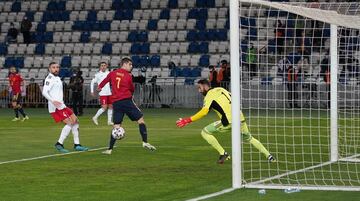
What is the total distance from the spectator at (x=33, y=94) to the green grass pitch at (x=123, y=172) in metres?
17.3

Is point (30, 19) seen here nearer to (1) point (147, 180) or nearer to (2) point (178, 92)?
(2) point (178, 92)

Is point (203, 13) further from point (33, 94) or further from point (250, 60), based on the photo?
point (250, 60)

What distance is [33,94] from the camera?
4434 cm

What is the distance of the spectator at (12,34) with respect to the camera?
51781 millimetres

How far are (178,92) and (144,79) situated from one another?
168 cm

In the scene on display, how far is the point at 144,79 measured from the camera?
1722 inches

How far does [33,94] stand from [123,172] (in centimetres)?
2870

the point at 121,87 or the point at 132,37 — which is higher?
the point at 132,37

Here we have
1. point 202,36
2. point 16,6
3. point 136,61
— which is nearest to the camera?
point 136,61

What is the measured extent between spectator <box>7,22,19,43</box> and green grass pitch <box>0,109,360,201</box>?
83.8 feet

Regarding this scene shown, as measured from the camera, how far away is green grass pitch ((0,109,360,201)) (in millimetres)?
13141

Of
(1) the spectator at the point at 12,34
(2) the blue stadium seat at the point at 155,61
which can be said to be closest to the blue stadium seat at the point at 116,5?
(1) the spectator at the point at 12,34

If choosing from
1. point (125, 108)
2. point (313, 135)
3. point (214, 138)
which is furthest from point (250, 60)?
point (313, 135)

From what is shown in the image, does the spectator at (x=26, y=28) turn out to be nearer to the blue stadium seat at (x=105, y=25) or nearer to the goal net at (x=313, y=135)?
the blue stadium seat at (x=105, y=25)
